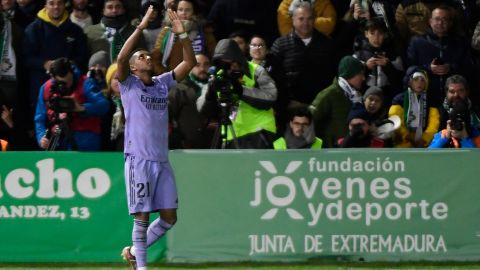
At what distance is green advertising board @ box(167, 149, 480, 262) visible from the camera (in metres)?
13.2

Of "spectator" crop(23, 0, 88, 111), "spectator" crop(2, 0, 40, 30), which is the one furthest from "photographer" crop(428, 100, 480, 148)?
"spectator" crop(2, 0, 40, 30)

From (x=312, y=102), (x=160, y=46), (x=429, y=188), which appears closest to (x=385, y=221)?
(x=429, y=188)

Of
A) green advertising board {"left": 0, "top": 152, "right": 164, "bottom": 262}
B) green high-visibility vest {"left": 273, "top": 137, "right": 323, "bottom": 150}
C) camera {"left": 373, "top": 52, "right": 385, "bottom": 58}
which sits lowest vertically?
green advertising board {"left": 0, "top": 152, "right": 164, "bottom": 262}

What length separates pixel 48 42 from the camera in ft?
51.4

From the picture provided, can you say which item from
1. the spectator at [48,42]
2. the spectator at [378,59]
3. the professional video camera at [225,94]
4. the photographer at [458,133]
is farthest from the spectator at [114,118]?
the photographer at [458,133]

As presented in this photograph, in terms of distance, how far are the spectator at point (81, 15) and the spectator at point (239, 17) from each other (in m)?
1.52

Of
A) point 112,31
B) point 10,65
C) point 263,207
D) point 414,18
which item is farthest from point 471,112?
point 10,65

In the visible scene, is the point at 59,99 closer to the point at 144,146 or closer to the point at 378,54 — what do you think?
the point at 144,146

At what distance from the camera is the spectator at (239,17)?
53.8ft

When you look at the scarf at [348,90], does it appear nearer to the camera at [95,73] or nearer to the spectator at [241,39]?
the spectator at [241,39]

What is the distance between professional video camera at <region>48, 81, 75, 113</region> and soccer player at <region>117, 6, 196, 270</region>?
102 inches

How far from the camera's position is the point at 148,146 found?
11.6m

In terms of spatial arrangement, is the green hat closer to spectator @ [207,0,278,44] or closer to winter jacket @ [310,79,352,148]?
winter jacket @ [310,79,352,148]

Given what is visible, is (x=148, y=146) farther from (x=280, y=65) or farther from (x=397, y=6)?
(x=397, y=6)
